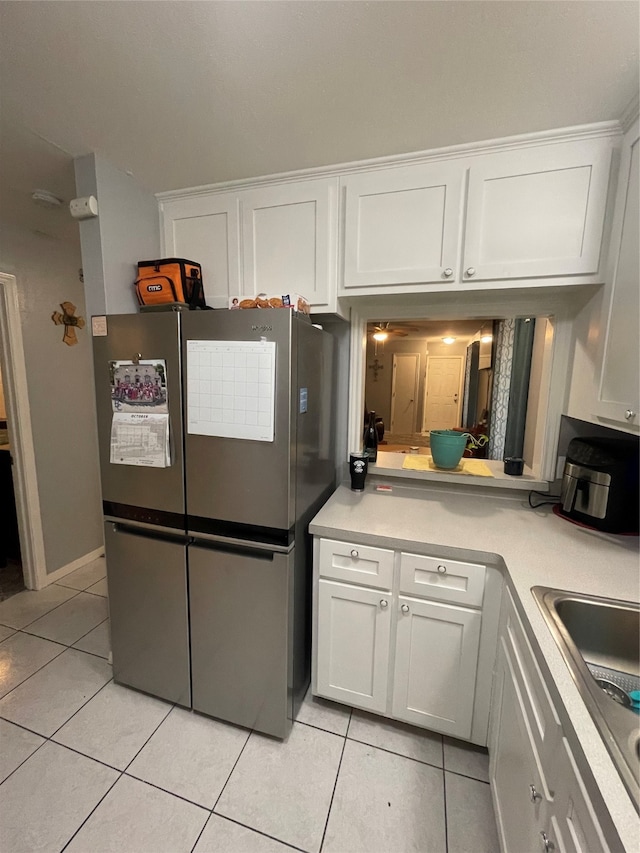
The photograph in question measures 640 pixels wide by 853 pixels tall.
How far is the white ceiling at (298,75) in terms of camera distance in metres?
0.93

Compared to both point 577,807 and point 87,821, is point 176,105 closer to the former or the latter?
point 577,807

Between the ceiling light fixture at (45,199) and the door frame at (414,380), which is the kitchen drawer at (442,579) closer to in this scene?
the door frame at (414,380)

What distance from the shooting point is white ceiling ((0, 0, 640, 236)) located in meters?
0.93

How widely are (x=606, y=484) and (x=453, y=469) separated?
2.24 ft

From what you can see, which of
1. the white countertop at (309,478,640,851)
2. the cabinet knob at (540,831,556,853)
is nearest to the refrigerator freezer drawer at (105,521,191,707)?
the white countertop at (309,478,640,851)

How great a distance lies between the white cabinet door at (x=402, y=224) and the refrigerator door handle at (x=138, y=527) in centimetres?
130

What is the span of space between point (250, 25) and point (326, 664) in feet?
7.19

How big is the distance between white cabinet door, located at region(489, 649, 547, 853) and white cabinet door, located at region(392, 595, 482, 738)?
11cm

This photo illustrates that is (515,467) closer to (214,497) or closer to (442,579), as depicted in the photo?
(442,579)

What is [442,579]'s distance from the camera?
4.39 ft

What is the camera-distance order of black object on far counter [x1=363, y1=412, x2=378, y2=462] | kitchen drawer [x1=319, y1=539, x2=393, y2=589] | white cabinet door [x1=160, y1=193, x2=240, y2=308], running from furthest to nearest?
black object on far counter [x1=363, y1=412, x2=378, y2=462], white cabinet door [x1=160, y1=193, x2=240, y2=308], kitchen drawer [x1=319, y1=539, x2=393, y2=589]

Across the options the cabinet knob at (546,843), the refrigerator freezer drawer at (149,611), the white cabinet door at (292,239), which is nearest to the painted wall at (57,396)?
the refrigerator freezer drawer at (149,611)

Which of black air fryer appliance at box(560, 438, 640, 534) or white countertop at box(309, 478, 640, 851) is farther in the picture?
black air fryer appliance at box(560, 438, 640, 534)

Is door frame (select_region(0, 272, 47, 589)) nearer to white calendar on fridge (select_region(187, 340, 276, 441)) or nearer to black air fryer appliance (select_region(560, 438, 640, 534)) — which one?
white calendar on fridge (select_region(187, 340, 276, 441))
